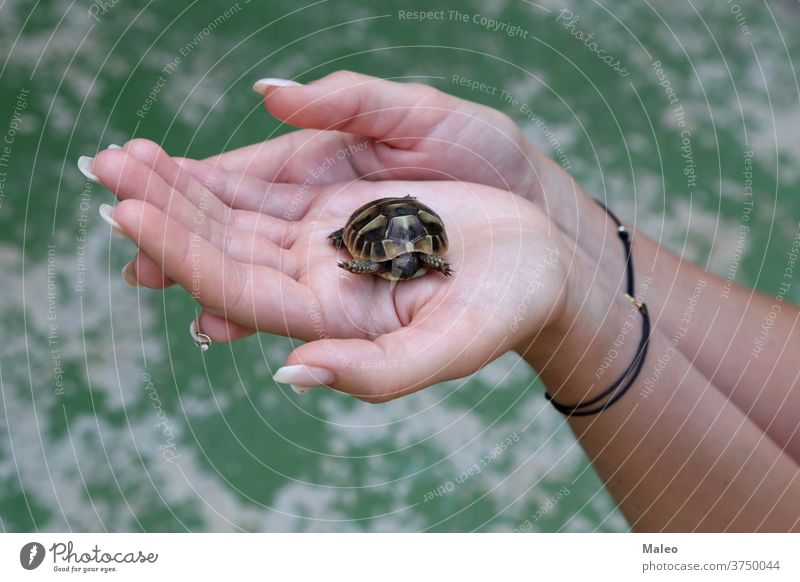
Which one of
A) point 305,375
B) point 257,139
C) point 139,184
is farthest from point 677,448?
point 257,139

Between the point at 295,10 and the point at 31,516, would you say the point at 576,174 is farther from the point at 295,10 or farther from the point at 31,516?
the point at 31,516

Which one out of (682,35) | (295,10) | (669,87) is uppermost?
(295,10)

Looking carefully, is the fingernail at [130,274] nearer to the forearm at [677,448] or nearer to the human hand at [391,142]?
the human hand at [391,142]

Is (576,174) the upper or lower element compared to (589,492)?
upper

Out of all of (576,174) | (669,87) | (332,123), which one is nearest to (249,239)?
(332,123)

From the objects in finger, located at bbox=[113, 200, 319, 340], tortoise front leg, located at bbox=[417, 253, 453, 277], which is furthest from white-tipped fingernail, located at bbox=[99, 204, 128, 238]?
tortoise front leg, located at bbox=[417, 253, 453, 277]

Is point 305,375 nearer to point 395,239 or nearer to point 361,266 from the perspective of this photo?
point 361,266
